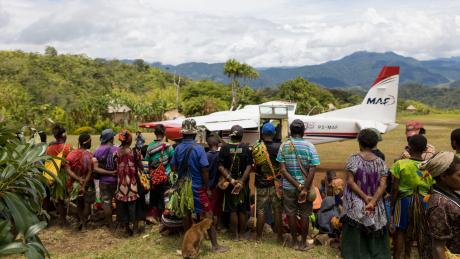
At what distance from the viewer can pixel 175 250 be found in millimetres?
4820

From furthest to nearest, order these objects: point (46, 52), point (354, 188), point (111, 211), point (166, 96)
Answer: point (46, 52)
point (166, 96)
point (111, 211)
point (354, 188)

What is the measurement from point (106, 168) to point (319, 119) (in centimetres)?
761

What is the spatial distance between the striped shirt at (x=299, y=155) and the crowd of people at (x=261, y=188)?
0.01m

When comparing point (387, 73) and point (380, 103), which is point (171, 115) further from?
point (387, 73)

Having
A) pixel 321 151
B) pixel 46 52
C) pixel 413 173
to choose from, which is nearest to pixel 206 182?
pixel 413 173

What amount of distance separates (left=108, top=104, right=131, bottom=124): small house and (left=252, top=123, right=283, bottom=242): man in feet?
106

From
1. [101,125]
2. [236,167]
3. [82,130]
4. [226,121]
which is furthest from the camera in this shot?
[101,125]

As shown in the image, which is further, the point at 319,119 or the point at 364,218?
the point at 319,119

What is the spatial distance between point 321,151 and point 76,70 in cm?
6581

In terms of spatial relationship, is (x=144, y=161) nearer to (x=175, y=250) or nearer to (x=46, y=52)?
(x=175, y=250)

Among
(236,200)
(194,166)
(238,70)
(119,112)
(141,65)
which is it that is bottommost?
(119,112)

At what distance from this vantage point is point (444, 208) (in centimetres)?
252

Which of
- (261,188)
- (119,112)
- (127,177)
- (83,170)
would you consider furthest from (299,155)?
(119,112)

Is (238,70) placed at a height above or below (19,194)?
above
